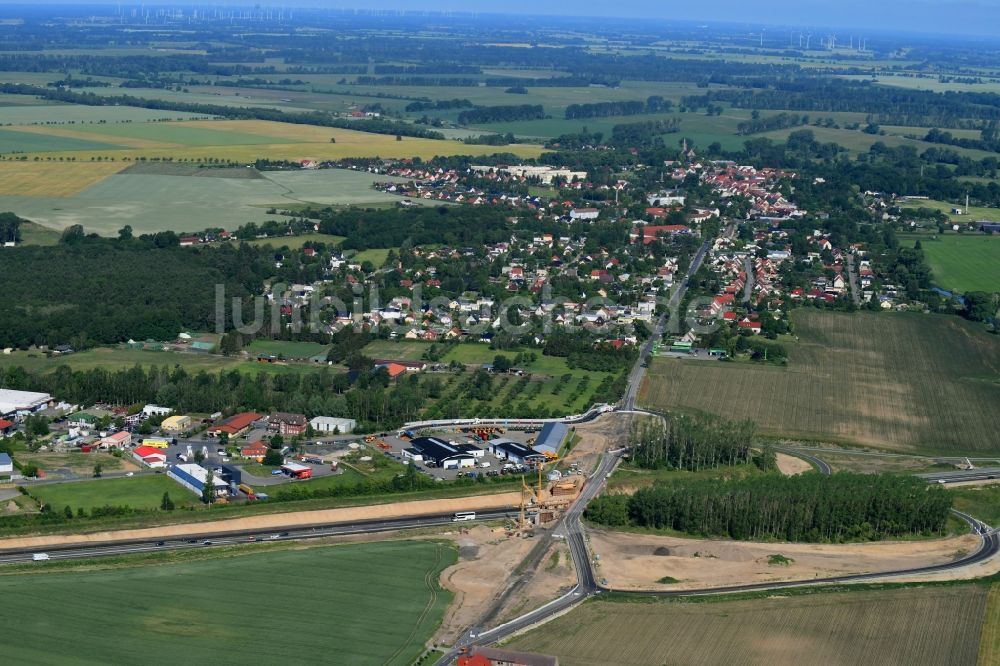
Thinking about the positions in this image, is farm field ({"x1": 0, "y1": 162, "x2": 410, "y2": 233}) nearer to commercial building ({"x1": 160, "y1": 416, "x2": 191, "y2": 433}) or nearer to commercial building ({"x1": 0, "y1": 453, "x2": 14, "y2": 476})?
commercial building ({"x1": 160, "y1": 416, "x2": 191, "y2": 433})

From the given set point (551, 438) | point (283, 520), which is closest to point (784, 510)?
point (551, 438)

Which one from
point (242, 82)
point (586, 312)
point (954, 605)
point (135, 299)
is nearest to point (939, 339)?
point (586, 312)

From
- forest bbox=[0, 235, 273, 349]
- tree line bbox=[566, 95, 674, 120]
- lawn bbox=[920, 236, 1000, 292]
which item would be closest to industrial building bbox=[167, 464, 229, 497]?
forest bbox=[0, 235, 273, 349]

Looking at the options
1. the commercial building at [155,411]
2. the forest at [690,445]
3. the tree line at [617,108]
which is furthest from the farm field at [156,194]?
the tree line at [617,108]

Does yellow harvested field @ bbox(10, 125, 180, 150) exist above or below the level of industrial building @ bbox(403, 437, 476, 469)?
below

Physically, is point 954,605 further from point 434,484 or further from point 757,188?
point 757,188

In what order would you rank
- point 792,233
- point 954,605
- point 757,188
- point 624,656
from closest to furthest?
point 624,656
point 954,605
point 792,233
point 757,188
